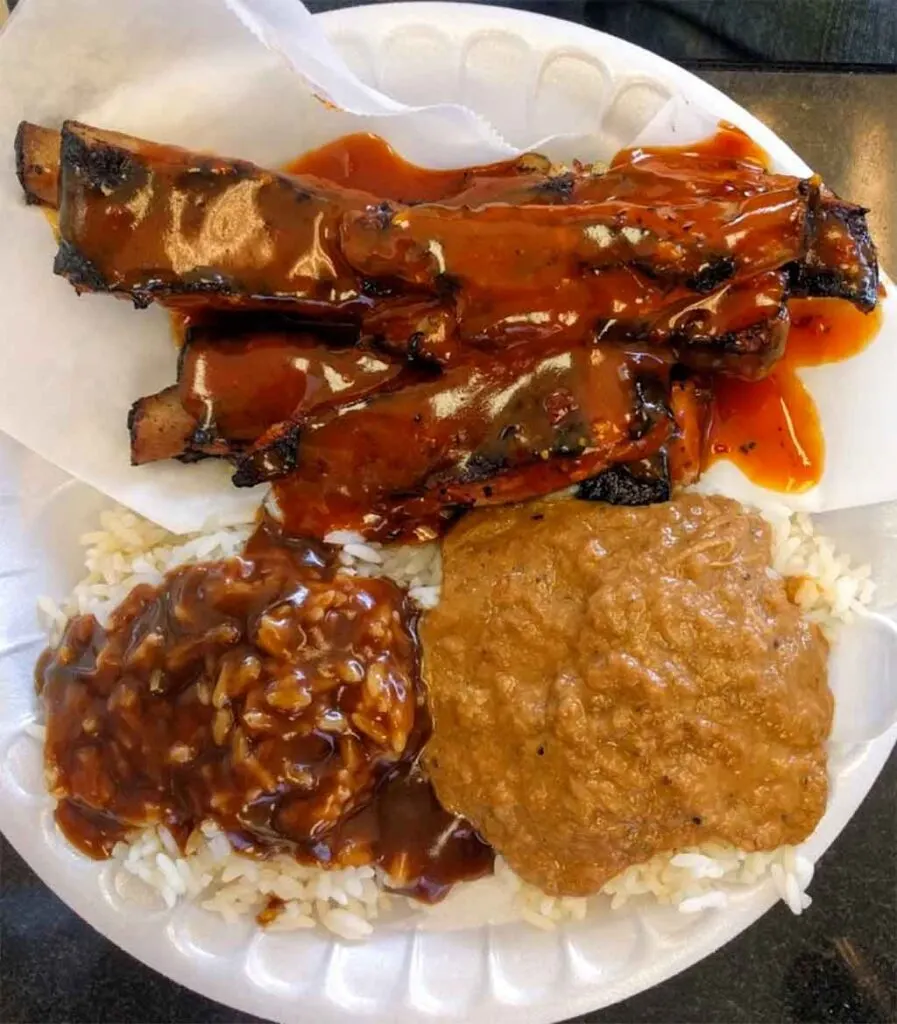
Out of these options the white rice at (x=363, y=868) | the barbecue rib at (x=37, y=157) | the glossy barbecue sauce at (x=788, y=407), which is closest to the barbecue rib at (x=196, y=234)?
the barbecue rib at (x=37, y=157)

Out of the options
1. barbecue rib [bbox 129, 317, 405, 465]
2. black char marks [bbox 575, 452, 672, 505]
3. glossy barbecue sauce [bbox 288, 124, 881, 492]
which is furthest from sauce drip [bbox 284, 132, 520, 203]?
black char marks [bbox 575, 452, 672, 505]

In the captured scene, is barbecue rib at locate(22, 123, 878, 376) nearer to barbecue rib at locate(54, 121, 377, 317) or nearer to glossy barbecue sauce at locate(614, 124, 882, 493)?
barbecue rib at locate(54, 121, 377, 317)

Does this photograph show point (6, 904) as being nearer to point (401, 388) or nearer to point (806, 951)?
point (401, 388)

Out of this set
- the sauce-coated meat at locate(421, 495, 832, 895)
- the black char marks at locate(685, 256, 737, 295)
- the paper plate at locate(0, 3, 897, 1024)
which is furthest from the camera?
the paper plate at locate(0, 3, 897, 1024)

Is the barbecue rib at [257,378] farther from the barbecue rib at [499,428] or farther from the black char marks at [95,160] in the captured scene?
the black char marks at [95,160]

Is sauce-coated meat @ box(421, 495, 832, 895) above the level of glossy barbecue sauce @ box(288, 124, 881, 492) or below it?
below

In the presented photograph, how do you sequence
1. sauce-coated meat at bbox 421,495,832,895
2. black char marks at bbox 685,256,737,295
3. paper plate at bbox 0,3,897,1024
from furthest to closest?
paper plate at bbox 0,3,897,1024 → sauce-coated meat at bbox 421,495,832,895 → black char marks at bbox 685,256,737,295

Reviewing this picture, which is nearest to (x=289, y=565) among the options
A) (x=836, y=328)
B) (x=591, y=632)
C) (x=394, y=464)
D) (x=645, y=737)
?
(x=394, y=464)
